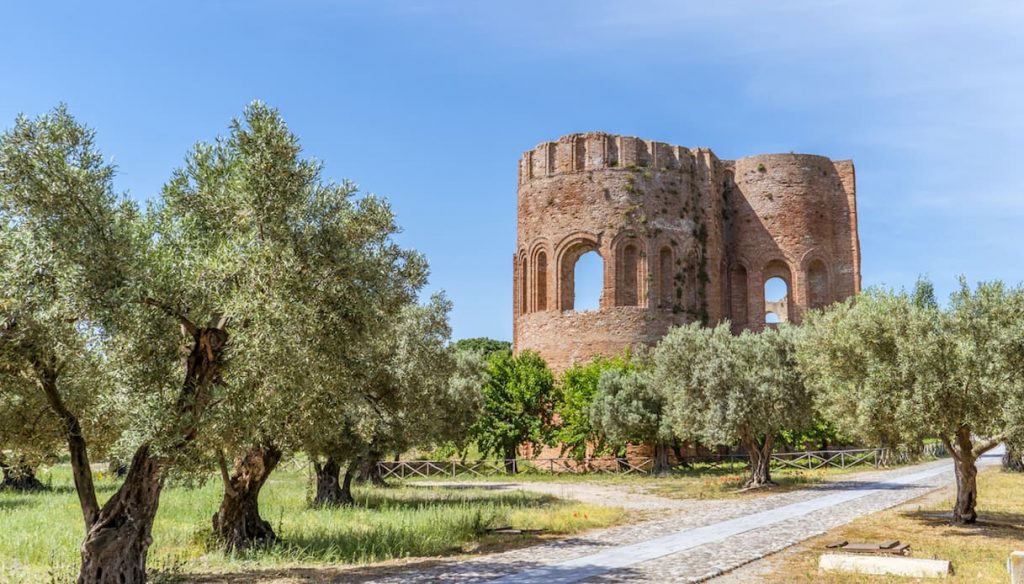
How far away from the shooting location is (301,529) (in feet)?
43.1

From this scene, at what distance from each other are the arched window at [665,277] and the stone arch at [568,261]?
97.1 inches

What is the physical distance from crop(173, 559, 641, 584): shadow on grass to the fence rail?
1919 cm

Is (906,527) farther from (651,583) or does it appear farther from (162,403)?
(162,403)

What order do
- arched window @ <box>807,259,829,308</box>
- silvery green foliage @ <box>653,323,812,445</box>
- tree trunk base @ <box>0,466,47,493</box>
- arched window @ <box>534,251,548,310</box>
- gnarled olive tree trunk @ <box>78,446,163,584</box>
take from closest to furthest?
gnarled olive tree trunk @ <box>78,446,163,584</box> < silvery green foliage @ <box>653,323,812,445</box> < tree trunk base @ <box>0,466,47,493</box> < arched window @ <box>534,251,548,310</box> < arched window @ <box>807,259,829,308</box>

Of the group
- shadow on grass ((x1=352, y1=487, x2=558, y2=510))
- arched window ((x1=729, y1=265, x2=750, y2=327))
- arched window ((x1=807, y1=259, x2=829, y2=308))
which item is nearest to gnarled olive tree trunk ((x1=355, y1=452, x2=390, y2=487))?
shadow on grass ((x1=352, y1=487, x2=558, y2=510))

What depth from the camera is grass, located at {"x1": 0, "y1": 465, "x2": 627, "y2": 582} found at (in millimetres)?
10523

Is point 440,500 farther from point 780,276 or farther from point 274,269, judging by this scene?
point 780,276

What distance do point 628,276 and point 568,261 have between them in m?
2.65

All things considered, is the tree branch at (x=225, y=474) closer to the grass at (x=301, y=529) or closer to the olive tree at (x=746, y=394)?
the grass at (x=301, y=529)

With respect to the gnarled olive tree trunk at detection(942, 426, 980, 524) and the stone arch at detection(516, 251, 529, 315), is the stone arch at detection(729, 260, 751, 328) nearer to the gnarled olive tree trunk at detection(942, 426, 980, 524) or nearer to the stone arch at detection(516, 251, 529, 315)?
the stone arch at detection(516, 251, 529, 315)

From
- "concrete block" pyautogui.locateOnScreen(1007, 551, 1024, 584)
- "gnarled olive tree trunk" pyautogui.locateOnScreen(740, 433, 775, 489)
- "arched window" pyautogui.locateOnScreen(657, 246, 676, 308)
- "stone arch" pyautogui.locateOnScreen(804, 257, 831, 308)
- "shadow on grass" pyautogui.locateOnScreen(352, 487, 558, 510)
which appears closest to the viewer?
"concrete block" pyautogui.locateOnScreen(1007, 551, 1024, 584)

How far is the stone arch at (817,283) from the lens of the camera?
121 ft

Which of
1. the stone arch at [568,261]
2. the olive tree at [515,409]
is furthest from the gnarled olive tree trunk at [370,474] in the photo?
the stone arch at [568,261]

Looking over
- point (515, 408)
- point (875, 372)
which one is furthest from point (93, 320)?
point (515, 408)
